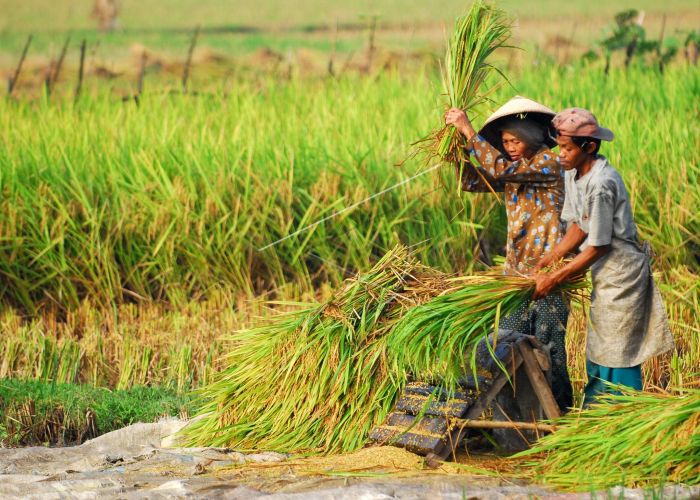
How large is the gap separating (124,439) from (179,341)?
132 cm

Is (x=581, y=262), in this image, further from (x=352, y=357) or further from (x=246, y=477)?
(x=246, y=477)

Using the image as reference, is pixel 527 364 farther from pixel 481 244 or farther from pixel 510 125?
pixel 481 244

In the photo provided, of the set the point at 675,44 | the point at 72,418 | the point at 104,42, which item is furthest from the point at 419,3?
the point at 72,418

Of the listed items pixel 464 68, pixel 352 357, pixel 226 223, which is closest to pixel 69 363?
pixel 226 223

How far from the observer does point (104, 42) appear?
20.5m

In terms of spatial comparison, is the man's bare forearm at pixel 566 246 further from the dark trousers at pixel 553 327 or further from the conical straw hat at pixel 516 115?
the conical straw hat at pixel 516 115

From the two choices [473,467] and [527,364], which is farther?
[527,364]

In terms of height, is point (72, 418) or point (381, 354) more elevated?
point (381, 354)

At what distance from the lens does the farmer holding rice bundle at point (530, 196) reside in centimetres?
435

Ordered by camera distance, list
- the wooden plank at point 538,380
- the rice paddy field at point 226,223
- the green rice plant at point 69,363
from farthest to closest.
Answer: the rice paddy field at point 226,223 < the green rice plant at point 69,363 < the wooden plank at point 538,380

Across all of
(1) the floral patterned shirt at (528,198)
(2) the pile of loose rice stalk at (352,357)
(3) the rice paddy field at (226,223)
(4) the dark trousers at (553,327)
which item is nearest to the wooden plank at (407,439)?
(2) the pile of loose rice stalk at (352,357)

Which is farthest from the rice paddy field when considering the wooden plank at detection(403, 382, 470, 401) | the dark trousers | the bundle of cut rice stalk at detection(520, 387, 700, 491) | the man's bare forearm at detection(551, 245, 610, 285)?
the bundle of cut rice stalk at detection(520, 387, 700, 491)

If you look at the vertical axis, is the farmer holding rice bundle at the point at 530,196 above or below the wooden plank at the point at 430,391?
above

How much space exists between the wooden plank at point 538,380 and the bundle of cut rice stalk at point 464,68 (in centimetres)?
82
